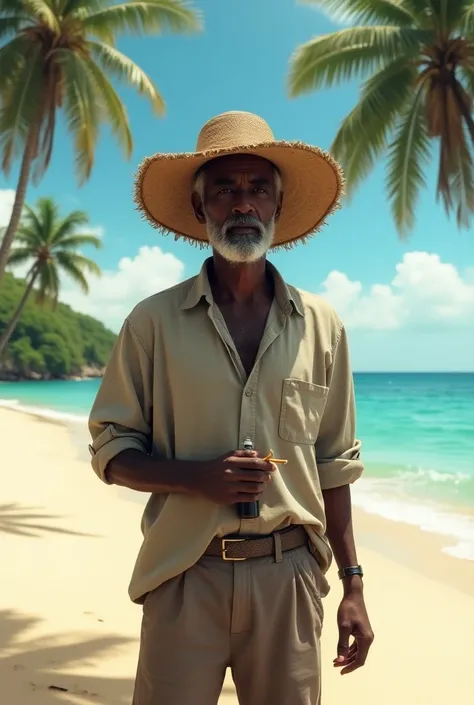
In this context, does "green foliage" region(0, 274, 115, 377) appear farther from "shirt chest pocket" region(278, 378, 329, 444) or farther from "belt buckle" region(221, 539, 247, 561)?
"belt buckle" region(221, 539, 247, 561)

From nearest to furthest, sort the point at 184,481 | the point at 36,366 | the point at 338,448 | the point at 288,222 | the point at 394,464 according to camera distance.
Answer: the point at 184,481, the point at 338,448, the point at 288,222, the point at 394,464, the point at 36,366

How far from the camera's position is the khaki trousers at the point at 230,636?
174 centimetres

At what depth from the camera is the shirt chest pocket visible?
191 cm

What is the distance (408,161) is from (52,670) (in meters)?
11.4

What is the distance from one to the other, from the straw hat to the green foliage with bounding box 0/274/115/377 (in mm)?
65738

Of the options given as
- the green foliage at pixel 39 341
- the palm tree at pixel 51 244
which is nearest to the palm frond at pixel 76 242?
the palm tree at pixel 51 244

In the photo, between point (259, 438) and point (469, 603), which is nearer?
point (259, 438)

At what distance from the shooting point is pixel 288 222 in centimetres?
248

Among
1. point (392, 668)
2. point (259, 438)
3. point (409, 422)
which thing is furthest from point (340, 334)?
point (409, 422)

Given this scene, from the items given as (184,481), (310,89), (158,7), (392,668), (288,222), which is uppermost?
(158,7)

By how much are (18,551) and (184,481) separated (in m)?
5.92

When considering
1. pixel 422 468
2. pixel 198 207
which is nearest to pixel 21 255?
pixel 422 468

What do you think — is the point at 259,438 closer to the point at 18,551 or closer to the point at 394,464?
the point at 18,551

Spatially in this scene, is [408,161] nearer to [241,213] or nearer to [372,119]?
[372,119]
